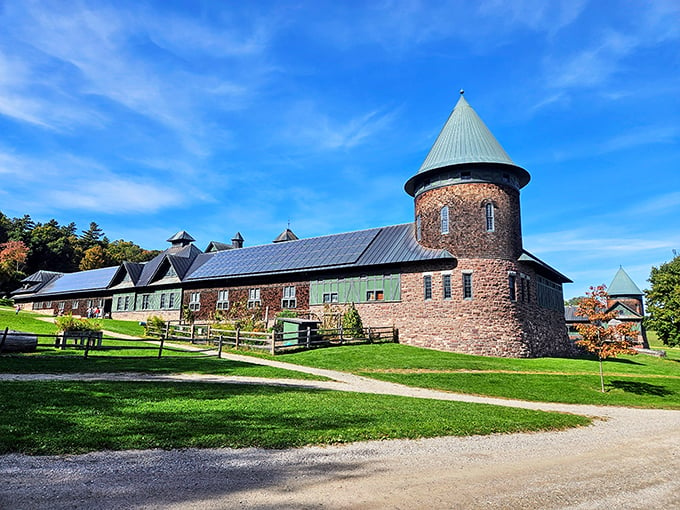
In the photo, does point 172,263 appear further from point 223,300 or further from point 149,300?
point 223,300

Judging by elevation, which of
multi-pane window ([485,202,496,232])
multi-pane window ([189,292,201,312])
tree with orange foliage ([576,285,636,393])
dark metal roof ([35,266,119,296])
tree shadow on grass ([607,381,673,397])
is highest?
multi-pane window ([485,202,496,232])

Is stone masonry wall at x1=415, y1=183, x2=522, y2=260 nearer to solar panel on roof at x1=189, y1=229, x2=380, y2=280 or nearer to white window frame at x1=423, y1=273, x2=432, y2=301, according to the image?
white window frame at x1=423, y1=273, x2=432, y2=301

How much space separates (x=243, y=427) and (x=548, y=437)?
6561mm

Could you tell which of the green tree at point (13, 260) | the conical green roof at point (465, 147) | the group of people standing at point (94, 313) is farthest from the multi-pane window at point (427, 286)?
the green tree at point (13, 260)

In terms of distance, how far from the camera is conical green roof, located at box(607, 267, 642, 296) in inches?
2677

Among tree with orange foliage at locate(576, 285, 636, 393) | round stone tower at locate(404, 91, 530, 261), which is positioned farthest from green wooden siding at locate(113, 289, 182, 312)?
tree with orange foliage at locate(576, 285, 636, 393)

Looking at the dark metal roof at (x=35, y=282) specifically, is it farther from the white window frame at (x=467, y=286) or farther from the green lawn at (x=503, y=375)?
the white window frame at (x=467, y=286)

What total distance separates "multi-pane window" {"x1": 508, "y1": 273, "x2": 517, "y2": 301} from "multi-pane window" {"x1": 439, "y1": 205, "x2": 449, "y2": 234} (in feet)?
16.3

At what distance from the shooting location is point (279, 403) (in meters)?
10.9

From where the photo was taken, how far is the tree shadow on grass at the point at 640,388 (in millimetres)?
18336

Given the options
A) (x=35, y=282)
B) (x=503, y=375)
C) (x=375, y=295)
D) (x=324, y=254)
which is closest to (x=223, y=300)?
(x=324, y=254)

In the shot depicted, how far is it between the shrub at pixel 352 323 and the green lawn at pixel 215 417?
15716 millimetres

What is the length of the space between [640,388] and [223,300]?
30.3 meters

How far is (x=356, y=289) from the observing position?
105ft
